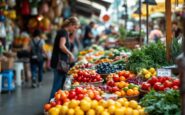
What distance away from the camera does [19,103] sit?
10773 mm

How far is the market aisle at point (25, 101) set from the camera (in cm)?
976

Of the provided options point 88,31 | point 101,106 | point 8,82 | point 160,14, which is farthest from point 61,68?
point 160,14

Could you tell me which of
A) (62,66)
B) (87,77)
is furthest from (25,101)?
(87,77)

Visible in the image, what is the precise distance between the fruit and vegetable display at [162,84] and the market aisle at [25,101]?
428 cm

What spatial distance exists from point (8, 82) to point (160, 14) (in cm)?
1385

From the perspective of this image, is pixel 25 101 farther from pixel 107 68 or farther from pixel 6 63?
pixel 107 68

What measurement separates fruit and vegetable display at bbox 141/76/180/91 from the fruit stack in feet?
2.53

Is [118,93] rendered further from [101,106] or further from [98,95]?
[101,106]

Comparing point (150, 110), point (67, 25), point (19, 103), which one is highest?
point (67, 25)

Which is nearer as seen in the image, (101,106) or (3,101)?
(101,106)

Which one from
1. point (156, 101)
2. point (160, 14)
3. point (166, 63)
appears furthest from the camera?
point (160, 14)

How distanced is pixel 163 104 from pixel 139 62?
3.48m

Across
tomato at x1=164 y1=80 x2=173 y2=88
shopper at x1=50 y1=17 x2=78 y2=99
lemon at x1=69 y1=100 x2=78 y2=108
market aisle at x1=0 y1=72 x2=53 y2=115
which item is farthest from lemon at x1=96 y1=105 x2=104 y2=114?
market aisle at x1=0 y1=72 x2=53 y2=115

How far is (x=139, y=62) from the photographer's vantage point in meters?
8.02
